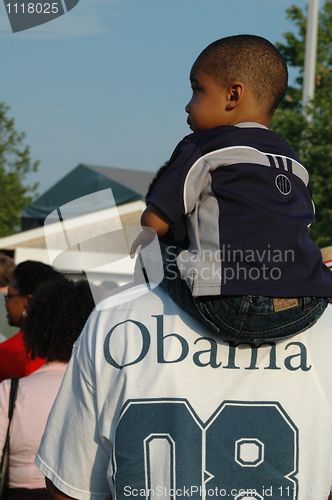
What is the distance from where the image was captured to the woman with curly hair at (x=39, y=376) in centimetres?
269

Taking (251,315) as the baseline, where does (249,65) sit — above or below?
above

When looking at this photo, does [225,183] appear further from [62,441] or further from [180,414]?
[62,441]

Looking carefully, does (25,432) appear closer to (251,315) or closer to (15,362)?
(15,362)

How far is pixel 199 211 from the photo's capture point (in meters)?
1.39

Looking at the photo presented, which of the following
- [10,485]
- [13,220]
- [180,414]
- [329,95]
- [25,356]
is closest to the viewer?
[180,414]

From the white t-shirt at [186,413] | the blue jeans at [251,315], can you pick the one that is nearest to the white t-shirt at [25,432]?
the white t-shirt at [186,413]

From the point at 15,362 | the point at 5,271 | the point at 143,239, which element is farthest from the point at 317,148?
the point at 143,239

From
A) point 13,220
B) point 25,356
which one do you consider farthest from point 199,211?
point 13,220

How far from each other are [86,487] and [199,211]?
0.80 metres

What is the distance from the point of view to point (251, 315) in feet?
4.31

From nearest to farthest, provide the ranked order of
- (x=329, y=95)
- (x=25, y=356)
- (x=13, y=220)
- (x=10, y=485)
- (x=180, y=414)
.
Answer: (x=180, y=414) → (x=10, y=485) → (x=25, y=356) → (x=329, y=95) → (x=13, y=220)

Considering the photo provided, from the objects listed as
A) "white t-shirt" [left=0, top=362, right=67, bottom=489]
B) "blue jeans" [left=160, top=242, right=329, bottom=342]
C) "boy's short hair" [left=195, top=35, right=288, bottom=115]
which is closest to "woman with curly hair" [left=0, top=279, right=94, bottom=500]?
"white t-shirt" [left=0, top=362, right=67, bottom=489]

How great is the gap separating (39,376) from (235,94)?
196 cm

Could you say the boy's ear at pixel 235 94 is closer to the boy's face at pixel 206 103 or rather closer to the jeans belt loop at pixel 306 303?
the boy's face at pixel 206 103
